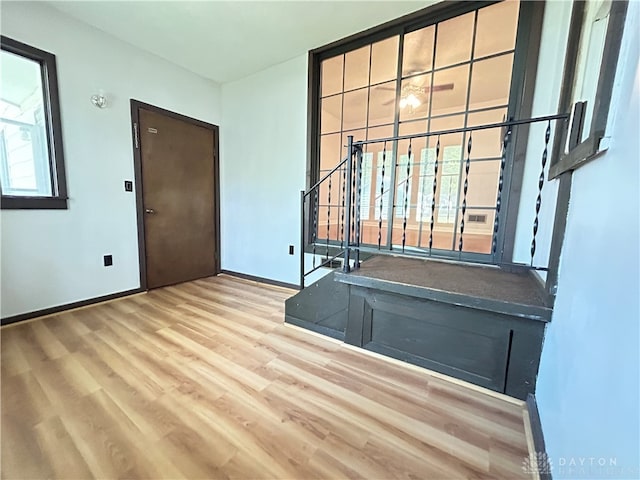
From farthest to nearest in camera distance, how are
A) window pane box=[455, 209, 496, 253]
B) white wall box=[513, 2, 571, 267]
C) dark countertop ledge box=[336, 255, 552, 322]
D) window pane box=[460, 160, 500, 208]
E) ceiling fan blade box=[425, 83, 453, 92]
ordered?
window pane box=[455, 209, 496, 253]
window pane box=[460, 160, 500, 208]
ceiling fan blade box=[425, 83, 453, 92]
white wall box=[513, 2, 571, 267]
dark countertop ledge box=[336, 255, 552, 322]

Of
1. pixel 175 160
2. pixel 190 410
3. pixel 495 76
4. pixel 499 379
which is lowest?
pixel 190 410

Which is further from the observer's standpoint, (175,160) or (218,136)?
(218,136)

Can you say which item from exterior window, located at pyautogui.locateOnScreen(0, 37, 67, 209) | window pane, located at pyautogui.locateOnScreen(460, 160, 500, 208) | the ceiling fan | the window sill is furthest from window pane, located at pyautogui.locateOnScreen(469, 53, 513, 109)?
the window sill

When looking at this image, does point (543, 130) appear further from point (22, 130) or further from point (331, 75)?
point (22, 130)

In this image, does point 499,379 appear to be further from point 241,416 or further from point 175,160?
point 175,160

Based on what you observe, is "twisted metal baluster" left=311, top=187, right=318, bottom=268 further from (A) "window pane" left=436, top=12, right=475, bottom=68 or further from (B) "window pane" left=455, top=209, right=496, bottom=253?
(B) "window pane" left=455, top=209, right=496, bottom=253

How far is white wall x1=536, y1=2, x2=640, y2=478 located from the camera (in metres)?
0.58

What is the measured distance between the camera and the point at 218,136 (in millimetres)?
3570

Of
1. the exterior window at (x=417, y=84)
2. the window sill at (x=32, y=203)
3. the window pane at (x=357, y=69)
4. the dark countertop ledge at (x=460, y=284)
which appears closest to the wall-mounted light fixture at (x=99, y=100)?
the window sill at (x=32, y=203)

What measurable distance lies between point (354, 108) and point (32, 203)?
346 centimetres

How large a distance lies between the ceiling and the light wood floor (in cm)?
260

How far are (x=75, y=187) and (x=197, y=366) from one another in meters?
2.09

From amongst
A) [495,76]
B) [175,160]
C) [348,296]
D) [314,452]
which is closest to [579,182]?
[348,296]

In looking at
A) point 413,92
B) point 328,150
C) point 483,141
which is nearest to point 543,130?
point 413,92
